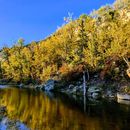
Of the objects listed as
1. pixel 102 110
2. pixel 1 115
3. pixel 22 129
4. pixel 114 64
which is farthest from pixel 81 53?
pixel 22 129

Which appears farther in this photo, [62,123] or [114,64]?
[114,64]

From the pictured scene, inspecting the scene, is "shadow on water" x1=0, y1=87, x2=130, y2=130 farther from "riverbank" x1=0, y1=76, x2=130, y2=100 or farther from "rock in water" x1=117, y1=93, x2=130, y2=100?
"riverbank" x1=0, y1=76, x2=130, y2=100

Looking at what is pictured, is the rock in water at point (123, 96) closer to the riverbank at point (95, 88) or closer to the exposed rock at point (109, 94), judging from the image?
the riverbank at point (95, 88)

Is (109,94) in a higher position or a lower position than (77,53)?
lower

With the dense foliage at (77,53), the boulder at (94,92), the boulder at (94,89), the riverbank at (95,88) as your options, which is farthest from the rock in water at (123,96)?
the dense foliage at (77,53)

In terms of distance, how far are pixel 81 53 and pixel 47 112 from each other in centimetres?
3956

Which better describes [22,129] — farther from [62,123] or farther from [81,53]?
[81,53]

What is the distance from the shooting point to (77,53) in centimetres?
7712

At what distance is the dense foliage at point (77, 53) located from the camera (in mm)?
63000

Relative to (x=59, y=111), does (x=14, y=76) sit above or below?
above

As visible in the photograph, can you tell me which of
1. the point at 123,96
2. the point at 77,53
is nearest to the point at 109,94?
the point at 123,96

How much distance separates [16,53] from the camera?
4707 inches

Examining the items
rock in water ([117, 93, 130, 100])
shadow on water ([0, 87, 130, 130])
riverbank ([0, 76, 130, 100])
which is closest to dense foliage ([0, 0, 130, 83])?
riverbank ([0, 76, 130, 100])

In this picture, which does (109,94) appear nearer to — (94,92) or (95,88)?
(94,92)
